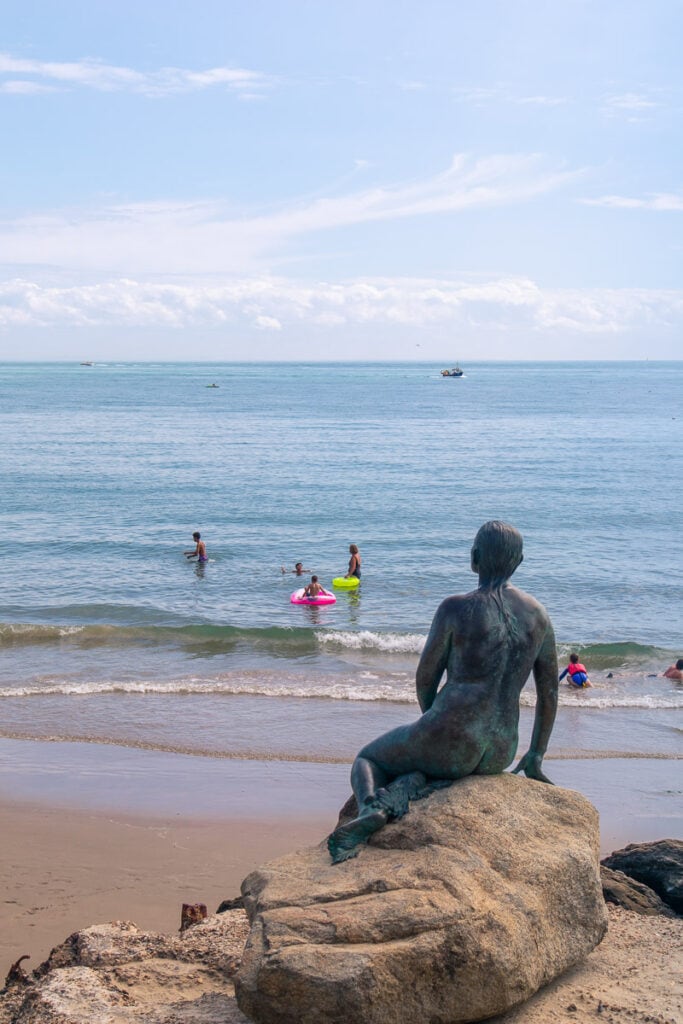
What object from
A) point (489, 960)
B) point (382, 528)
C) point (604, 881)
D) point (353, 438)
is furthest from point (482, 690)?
point (353, 438)

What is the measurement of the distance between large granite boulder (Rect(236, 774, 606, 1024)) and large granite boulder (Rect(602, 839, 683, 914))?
88.5 inches

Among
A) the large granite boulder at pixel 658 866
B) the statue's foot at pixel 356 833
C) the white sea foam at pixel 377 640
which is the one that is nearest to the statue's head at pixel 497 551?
the statue's foot at pixel 356 833

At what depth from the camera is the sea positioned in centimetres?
1603

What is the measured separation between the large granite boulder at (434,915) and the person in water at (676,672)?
14.3 m

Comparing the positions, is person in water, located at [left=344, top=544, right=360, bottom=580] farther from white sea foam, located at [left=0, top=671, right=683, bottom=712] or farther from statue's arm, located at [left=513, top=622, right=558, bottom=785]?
statue's arm, located at [left=513, top=622, right=558, bottom=785]

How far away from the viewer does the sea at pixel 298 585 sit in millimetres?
16031

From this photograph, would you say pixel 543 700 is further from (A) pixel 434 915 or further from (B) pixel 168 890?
(B) pixel 168 890

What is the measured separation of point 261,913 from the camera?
210 inches

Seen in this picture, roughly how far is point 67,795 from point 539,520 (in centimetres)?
2778

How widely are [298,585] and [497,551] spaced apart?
21807mm

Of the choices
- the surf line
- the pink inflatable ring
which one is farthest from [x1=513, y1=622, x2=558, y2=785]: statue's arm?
the pink inflatable ring

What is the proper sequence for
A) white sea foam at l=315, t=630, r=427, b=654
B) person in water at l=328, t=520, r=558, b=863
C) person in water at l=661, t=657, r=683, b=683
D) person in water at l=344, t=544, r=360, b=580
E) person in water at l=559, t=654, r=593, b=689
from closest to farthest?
1. person in water at l=328, t=520, r=558, b=863
2. person in water at l=559, t=654, r=593, b=689
3. person in water at l=661, t=657, r=683, b=683
4. white sea foam at l=315, t=630, r=427, b=654
5. person in water at l=344, t=544, r=360, b=580

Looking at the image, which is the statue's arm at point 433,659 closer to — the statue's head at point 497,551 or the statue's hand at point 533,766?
the statue's head at point 497,551

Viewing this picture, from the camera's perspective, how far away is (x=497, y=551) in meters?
6.21
